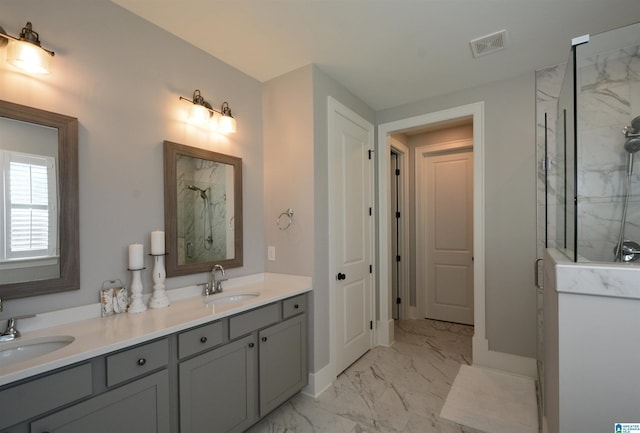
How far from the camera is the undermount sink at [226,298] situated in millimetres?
2055

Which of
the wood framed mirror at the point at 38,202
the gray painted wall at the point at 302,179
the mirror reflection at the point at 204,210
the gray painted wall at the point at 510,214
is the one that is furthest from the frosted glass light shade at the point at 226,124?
the gray painted wall at the point at 510,214

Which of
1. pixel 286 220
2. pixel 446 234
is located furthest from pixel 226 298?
pixel 446 234

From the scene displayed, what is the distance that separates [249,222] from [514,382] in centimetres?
266

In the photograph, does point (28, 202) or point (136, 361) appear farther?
point (28, 202)

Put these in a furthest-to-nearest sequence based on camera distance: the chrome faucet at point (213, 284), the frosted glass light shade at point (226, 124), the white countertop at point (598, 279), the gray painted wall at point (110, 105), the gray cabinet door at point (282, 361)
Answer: the frosted glass light shade at point (226, 124)
the chrome faucet at point (213, 284)
the gray cabinet door at point (282, 361)
the gray painted wall at point (110, 105)
the white countertop at point (598, 279)

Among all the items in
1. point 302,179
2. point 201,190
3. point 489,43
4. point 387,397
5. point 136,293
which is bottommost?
point 387,397

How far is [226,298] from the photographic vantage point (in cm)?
213

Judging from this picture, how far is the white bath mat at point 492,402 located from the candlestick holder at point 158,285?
6.83 feet

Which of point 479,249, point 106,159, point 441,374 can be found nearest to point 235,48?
point 106,159

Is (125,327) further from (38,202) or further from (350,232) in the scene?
(350,232)

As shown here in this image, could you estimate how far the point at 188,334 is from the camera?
1.54 m

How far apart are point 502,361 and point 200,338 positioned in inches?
104

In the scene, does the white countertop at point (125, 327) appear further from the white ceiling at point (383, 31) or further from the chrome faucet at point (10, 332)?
the white ceiling at point (383, 31)

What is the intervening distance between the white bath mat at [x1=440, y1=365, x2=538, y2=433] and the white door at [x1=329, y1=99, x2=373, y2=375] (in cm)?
93
